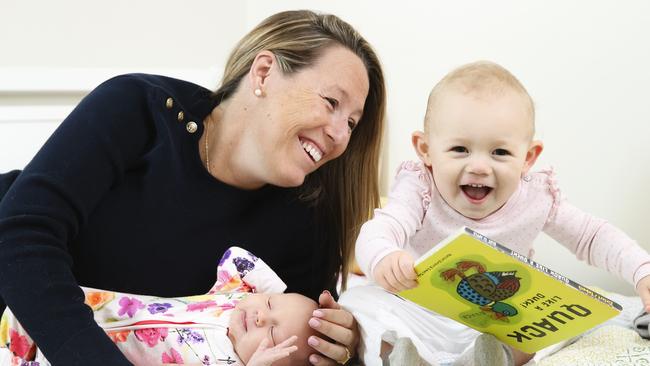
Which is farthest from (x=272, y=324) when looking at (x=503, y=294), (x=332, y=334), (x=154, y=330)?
(x=503, y=294)

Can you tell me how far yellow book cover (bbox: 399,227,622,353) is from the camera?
955mm

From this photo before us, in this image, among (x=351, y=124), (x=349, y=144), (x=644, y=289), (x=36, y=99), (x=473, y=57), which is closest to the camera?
(x=644, y=289)

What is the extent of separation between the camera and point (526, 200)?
1343mm

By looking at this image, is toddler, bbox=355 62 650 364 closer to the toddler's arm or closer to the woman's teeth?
the toddler's arm

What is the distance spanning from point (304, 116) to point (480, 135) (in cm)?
35

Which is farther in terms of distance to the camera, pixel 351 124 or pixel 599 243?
pixel 351 124

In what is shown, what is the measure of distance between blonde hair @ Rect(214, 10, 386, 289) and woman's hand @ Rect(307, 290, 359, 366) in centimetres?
35

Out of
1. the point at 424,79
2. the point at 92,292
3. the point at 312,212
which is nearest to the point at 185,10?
the point at 424,79

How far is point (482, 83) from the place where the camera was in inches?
48.5

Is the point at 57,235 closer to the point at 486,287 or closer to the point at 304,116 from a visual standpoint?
the point at 304,116

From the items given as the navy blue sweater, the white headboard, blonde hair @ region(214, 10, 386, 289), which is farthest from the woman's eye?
the white headboard

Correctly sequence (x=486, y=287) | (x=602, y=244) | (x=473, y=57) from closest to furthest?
(x=486, y=287)
(x=602, y=244)
(x=473, y=57)

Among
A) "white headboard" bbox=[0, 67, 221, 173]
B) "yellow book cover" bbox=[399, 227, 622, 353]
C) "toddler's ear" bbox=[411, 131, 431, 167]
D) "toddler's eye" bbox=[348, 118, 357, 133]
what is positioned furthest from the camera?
"white headboard" bbox=[0, 67, 221, 173]

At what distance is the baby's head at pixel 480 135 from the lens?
121cm
